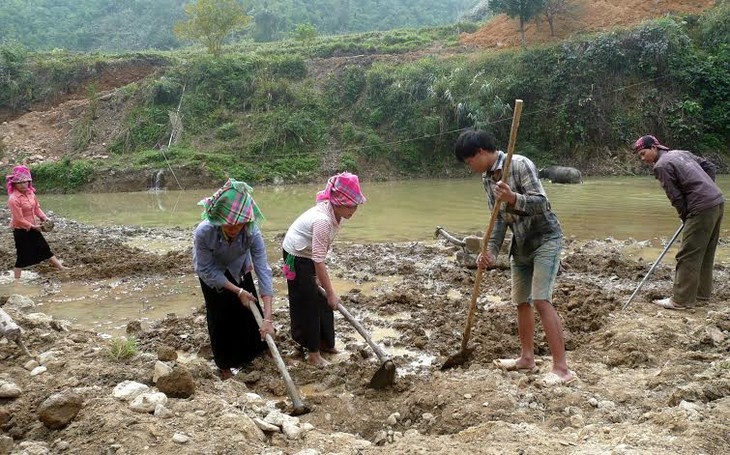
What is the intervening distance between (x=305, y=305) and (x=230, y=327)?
22.7 inches

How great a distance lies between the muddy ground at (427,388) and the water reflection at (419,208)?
189 inches

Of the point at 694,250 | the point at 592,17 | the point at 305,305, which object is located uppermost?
the point at 592,17

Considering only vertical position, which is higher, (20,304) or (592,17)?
(592,17)

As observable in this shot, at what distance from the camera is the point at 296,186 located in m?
23.1

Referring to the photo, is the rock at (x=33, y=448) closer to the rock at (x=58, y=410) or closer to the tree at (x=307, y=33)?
the rock at (x=58, y=410)

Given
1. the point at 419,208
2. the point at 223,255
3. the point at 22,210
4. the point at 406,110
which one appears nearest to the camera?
the point at 223,255

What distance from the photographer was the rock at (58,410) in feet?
9.76

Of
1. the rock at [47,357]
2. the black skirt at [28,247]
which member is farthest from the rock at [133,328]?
Answer: the black skirt at [28,247]

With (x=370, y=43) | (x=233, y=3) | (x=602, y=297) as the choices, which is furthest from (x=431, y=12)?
(x=602, y=297)

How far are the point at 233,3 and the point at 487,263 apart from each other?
32361 millimetres

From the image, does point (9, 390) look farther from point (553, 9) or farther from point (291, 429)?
point (553, 9)

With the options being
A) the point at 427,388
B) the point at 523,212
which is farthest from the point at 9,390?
the point at 523,212

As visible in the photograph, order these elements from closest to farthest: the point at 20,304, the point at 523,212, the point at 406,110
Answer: the point at 523,212
the point at 20,304
the point at 406,110

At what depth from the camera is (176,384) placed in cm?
339
